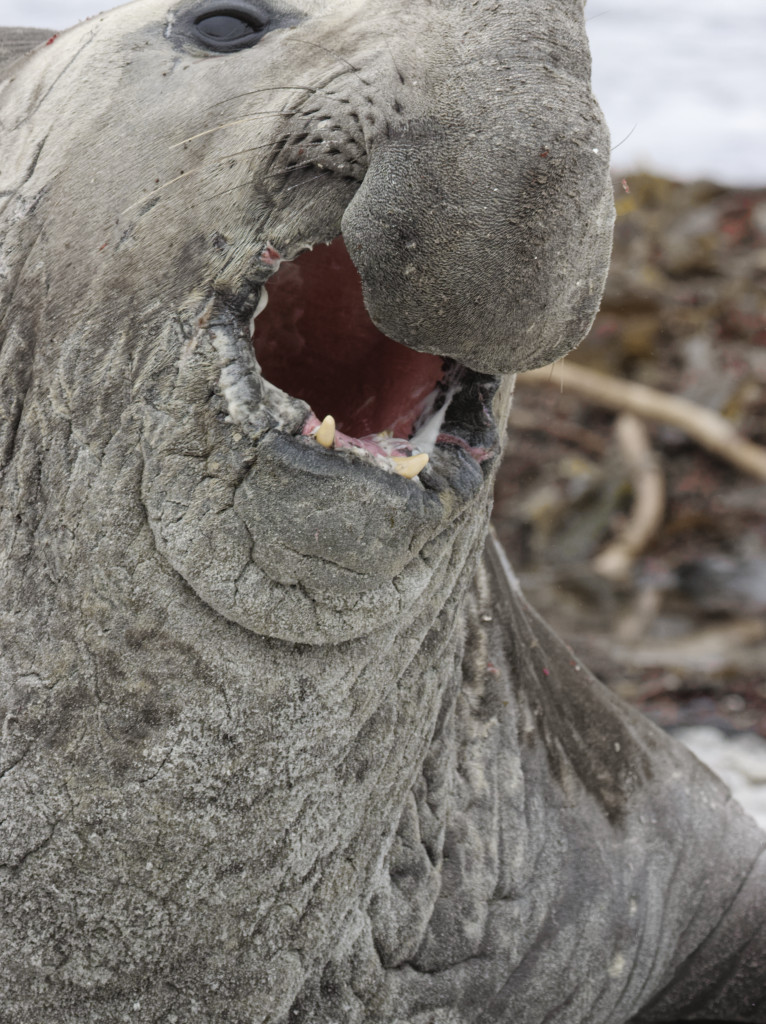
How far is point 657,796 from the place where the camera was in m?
2.78

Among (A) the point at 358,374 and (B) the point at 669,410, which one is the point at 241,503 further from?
(B) the point at 669,410

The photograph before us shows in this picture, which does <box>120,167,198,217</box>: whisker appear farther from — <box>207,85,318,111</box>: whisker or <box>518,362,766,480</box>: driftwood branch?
<box>518,362,766,480</box>: driftwood branch

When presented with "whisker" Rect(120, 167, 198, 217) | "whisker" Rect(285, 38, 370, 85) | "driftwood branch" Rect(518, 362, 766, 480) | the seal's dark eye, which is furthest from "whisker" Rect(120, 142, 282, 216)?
"driftwood branch" Rect(518, 362, 766, 480)

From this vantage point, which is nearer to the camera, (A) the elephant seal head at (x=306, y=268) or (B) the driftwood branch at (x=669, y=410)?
(A) the elephant seal head at (x=306, y=268)

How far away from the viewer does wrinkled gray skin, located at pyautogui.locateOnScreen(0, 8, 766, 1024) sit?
4.72ft

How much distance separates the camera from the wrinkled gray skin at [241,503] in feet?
4.72

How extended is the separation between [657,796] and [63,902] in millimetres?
1507

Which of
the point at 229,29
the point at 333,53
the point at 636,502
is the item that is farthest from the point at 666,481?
the point at 333,53

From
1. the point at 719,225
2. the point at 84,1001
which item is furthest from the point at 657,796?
the point at 719,225

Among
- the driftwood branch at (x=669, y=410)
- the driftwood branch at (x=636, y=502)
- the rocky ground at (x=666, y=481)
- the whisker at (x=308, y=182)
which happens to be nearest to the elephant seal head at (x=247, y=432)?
the whisker at (x=308, y=182)

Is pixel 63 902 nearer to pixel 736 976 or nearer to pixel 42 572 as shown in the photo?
pixel 42 572

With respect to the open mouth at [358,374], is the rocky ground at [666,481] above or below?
below

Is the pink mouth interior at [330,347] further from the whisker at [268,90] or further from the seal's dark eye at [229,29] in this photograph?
the seal's dark eye at [229,29]

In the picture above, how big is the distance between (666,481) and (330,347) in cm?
583
